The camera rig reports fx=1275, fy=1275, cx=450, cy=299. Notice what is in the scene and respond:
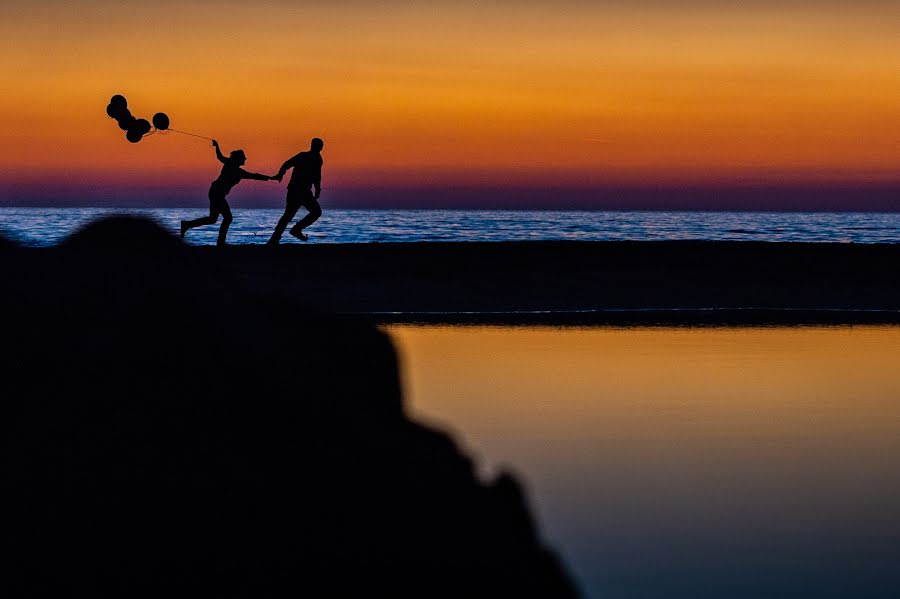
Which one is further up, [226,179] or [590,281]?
[226,179]

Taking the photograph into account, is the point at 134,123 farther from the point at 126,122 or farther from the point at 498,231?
the point at 498,231

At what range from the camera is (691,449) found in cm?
707

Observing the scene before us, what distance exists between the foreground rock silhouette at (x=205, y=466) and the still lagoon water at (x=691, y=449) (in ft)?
2.30

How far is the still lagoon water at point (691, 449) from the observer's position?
5000 mm

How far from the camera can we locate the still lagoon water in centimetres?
500

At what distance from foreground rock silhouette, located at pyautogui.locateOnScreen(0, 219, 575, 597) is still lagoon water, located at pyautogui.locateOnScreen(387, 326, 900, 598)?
2.30 ft

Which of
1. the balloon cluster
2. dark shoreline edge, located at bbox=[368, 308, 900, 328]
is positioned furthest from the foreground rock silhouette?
the balloon cluster

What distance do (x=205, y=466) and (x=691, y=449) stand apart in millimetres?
3333

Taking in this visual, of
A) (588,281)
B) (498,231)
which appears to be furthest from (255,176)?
(498,231)

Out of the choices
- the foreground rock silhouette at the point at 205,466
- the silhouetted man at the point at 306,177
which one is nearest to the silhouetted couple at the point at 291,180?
the silhouetted man at the point at 306,177

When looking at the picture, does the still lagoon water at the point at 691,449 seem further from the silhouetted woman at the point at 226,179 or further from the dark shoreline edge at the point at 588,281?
the silhouetted woman at the point at 226,179

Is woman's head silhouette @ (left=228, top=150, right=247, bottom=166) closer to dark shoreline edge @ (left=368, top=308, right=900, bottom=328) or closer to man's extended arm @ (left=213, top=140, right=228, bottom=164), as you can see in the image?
man's extended arm @ (left=213, top=140, right=228, bottom=164)

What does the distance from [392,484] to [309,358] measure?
1.22m

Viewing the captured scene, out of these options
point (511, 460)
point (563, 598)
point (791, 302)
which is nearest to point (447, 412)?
point (511, 460)
